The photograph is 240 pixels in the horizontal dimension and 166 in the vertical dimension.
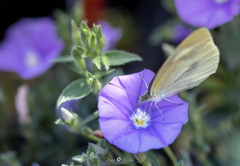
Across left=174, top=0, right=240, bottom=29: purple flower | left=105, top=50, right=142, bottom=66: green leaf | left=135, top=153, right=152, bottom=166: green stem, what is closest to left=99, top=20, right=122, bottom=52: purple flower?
left=174, top=0, right=240, bottom=29: purple flower

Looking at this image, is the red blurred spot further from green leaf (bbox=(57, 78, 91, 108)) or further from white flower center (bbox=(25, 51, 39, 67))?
green leaf (bbox=(57, 78, 91, 108))

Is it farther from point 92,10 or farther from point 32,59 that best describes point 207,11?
point 32,59

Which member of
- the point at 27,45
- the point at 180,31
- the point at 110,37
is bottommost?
the point at 180,31

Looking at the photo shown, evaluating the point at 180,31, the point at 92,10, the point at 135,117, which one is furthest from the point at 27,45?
the point at 135,117

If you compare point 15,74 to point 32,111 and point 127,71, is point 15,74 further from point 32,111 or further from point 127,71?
point 127,71

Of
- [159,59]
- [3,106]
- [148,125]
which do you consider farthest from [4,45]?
[148,125]

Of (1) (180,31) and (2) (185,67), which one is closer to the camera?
(2) (185,67)
